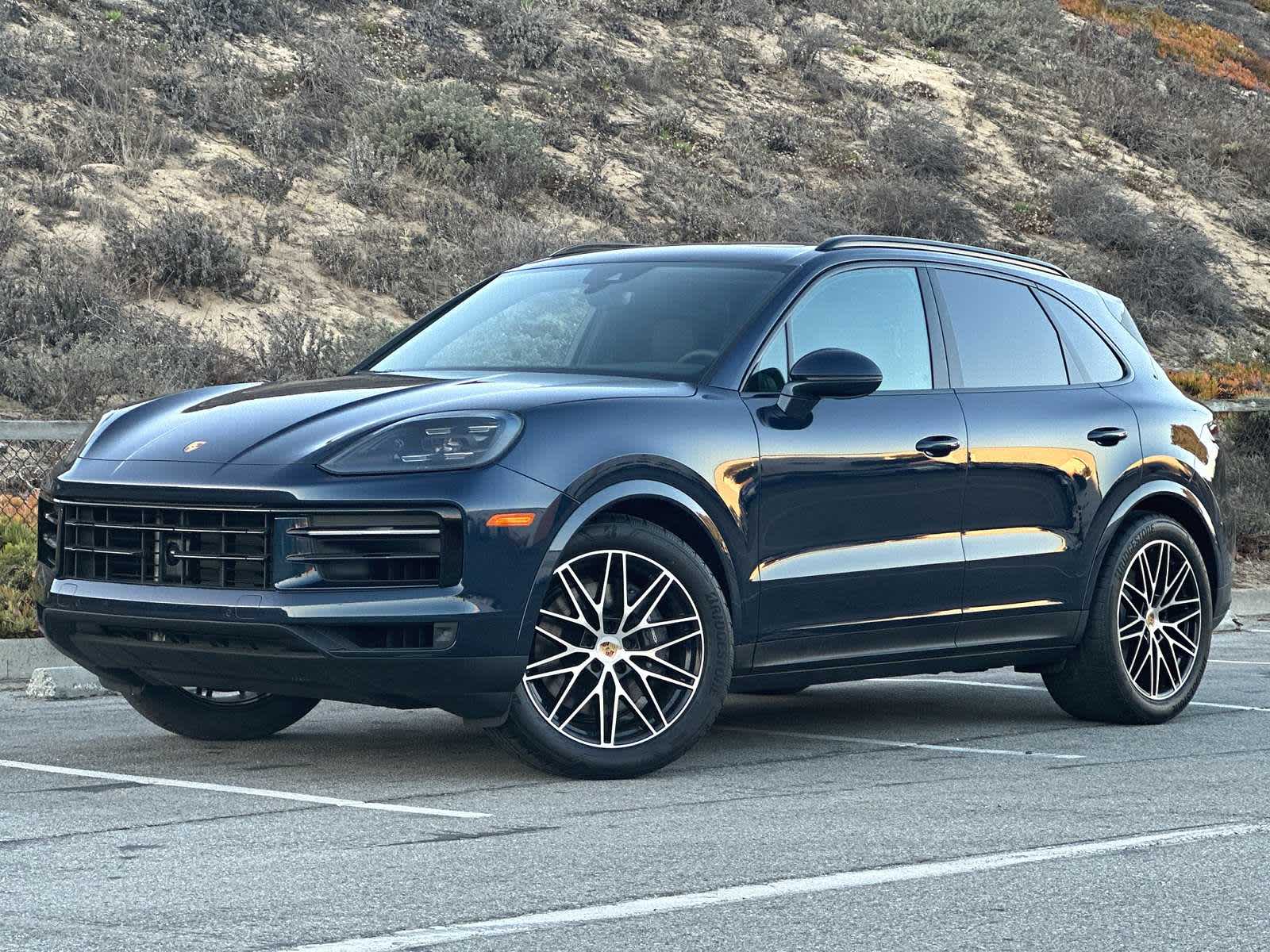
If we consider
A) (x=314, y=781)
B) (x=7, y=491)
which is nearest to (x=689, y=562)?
(x=314, y=781)

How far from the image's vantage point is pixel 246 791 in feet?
21.2

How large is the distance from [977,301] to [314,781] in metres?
3.33

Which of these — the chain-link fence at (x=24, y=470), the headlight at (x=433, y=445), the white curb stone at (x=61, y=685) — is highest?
the headlight at (x=433, y=445)

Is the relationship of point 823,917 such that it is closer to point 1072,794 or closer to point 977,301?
point 1072,794

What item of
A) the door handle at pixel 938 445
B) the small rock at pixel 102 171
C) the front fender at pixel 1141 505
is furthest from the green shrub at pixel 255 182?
the door handle at pixel 938 445

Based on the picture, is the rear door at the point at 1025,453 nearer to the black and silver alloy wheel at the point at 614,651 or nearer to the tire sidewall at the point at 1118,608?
the tire sidewall at the point at 1118,608

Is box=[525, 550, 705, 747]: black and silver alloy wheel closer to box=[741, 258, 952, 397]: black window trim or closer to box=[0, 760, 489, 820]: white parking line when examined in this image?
box=[0, 760, 489, 820]: white parking line

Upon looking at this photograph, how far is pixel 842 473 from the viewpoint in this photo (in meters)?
7.18

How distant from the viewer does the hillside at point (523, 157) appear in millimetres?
20375

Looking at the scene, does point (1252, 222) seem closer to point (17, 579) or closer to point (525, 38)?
point (525, 38)

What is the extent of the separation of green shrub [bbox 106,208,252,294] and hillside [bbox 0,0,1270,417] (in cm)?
3

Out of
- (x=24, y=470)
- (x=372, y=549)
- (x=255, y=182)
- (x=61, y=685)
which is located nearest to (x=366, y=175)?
(x=255, y=182)

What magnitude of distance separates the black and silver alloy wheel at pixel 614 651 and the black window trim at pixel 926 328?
90 centimetres

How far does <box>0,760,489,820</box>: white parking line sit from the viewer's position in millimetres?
6105
